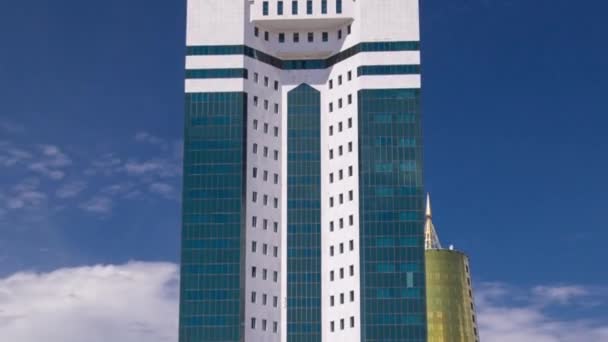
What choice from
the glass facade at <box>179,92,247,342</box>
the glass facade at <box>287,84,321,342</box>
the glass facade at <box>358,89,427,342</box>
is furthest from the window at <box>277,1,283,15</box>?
the glass facade at <box>358,89,427,342</box>

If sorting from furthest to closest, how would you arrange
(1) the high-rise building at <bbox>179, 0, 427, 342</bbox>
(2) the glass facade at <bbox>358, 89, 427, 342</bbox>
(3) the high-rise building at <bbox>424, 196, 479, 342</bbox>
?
(3) the high-rise building at <bbox>424, 196, 479, 342</bbox>
(1) the high-rise building at <bbox>179, 0, 427, 342</bbox>
(2) the glass facade at <bbox>358, 89, 427, 342</bbox>

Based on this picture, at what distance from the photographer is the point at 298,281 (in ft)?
372

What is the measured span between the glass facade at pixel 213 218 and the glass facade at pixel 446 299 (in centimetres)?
8587

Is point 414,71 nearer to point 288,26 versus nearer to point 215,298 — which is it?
point 288,26

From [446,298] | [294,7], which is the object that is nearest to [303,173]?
[294,7]

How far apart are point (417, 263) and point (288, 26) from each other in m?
31.1

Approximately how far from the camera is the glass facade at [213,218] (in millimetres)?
108812

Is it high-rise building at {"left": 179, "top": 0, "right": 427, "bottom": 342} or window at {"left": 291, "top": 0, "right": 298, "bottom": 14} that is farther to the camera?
window at {"left": 291, "top": 0, "right": 298, "bottom": 14}

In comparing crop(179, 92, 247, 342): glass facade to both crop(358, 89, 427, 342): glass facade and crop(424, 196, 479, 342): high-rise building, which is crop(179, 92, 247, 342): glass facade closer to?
crop(358, 89, 427, 342): glass facade

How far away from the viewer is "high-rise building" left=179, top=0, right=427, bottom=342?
358 ft

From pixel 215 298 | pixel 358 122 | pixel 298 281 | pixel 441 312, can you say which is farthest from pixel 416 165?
pixel 441 312

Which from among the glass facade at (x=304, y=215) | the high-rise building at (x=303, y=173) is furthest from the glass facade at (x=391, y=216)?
the glass facade at (x=304, y=215)

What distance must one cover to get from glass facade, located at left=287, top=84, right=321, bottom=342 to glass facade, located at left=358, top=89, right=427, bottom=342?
6.34 meters

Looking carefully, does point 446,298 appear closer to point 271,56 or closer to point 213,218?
point 271,56
